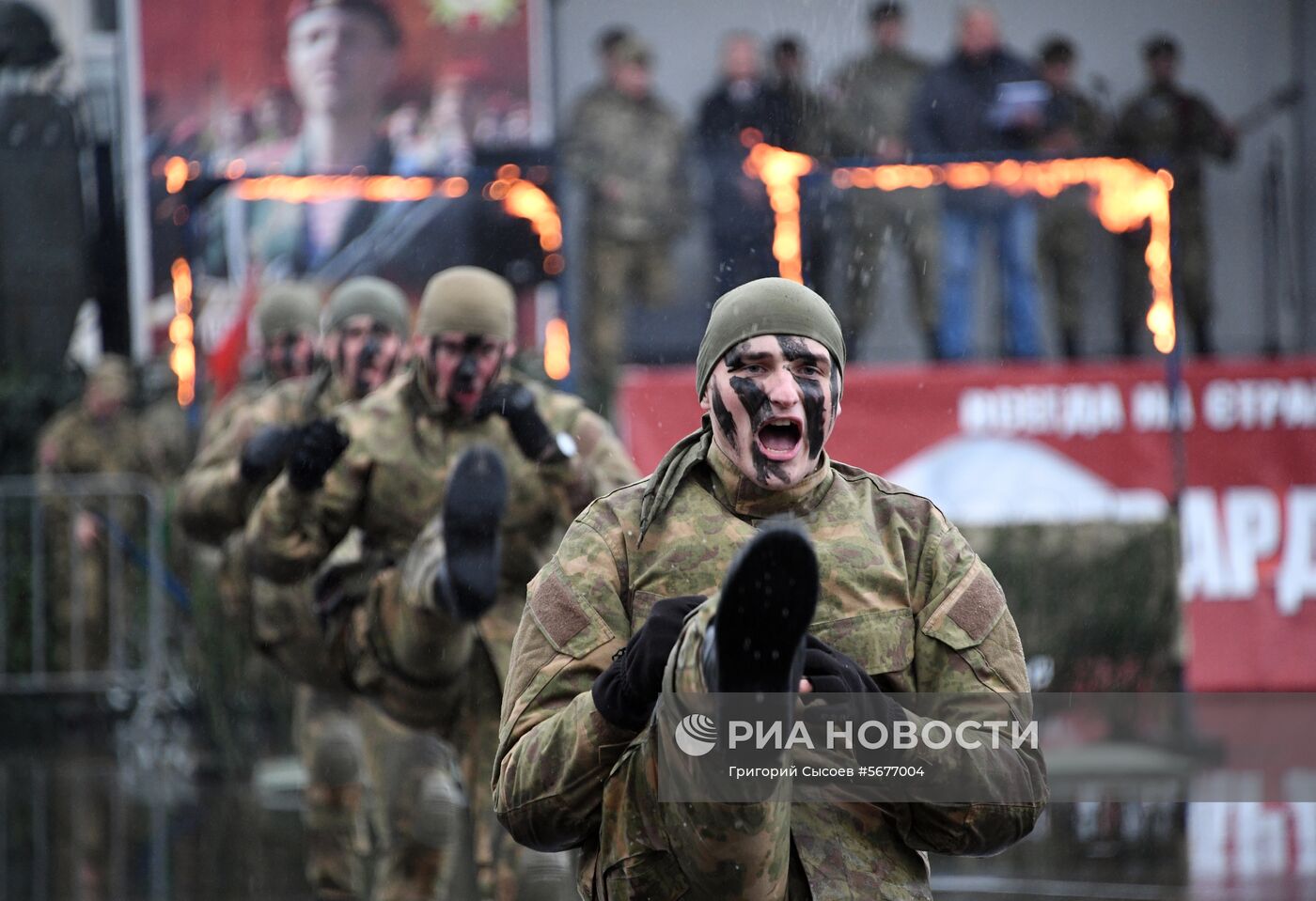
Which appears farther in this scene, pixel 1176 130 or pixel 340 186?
pixel 1176 130

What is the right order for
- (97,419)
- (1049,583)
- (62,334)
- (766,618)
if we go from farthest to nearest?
(62,334)
(97,419)
(1049,583)
(766,618)

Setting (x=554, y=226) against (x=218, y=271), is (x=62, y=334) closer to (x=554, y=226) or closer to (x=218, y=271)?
(x=218, y=271)

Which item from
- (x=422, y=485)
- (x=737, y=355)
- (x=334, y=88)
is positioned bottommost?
(x=422, y=485)

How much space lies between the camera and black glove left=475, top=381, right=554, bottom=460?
568cm

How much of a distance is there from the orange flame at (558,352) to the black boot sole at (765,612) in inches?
278

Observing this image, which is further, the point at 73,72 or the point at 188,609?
the point at 73,72

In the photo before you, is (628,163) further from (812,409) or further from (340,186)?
(812,409)

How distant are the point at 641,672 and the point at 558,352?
8.10m

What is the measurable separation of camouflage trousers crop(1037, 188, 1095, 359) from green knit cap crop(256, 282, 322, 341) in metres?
5.03

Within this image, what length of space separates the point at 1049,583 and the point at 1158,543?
1.80ft

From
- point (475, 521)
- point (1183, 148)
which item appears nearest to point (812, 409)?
point (475, 521)

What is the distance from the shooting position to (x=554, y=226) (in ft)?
36.5

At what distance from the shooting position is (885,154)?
11.3m

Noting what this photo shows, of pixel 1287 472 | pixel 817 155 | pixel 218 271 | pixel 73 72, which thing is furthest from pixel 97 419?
pixel 1287 472
